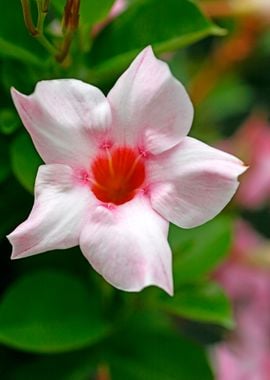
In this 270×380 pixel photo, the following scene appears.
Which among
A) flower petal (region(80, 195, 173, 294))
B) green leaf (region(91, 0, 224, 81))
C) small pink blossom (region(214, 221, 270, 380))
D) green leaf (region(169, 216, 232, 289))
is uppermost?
green leaf (region(91, 0, 224, 81))

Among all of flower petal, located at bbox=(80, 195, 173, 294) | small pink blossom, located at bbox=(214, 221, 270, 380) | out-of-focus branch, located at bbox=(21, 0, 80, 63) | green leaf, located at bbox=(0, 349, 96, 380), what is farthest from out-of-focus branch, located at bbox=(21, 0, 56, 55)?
small pink blossom, located at bbox=(214, 221, 270, 380)

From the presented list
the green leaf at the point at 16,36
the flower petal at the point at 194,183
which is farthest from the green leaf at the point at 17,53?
the flower petal at the point at 194,183

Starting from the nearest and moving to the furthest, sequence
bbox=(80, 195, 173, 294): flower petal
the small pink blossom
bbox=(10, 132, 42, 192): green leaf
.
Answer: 1. bbox=(80, 195, 173, 294): flower petal
2. bbox=(10, 132, 42, 192): green leaf
3. the small pink blossom

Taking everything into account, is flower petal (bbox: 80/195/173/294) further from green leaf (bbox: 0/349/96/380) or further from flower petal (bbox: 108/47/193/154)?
green leaf (bbox: 0/349/96/380)

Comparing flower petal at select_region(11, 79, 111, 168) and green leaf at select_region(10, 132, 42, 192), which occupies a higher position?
flower petal at select_region(11, 79, 111, 168)

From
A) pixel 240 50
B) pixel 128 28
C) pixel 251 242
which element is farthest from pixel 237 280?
pixel 128 28

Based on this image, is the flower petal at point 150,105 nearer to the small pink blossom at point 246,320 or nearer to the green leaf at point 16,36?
the green leaf at point 16,36

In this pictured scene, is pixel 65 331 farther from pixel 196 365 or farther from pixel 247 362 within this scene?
pixel 247 362
